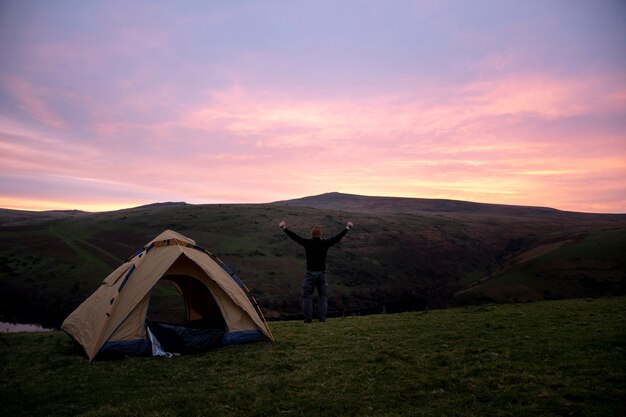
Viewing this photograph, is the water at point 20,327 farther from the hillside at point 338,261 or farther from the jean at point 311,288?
the jean at point 311,288

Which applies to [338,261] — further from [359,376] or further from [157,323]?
[359,376]

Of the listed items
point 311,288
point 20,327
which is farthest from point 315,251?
point 20,327

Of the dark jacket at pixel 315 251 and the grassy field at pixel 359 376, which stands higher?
the dark jacket at pixel 315 251

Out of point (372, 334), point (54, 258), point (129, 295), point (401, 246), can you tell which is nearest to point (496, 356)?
point (372, 334)

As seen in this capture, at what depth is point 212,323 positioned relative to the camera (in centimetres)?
1680

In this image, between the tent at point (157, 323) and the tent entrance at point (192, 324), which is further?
the tent entrance at point (192, 324)

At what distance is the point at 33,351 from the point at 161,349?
4999 mm

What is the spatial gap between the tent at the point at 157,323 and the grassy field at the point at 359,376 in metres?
0.69

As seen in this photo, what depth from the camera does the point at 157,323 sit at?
14750 millimetres

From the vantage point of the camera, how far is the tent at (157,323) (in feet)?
44.7

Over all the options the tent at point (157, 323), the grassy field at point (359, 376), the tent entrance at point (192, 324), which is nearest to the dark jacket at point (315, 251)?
the grassy field at point (359, 376)

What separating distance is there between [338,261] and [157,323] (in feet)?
172

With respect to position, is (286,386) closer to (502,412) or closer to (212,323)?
(502,412)

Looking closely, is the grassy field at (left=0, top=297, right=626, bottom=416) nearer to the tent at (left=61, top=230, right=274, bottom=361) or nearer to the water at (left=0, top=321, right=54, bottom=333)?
the tent at (left=61, top=230, right=274, bottom=361)
